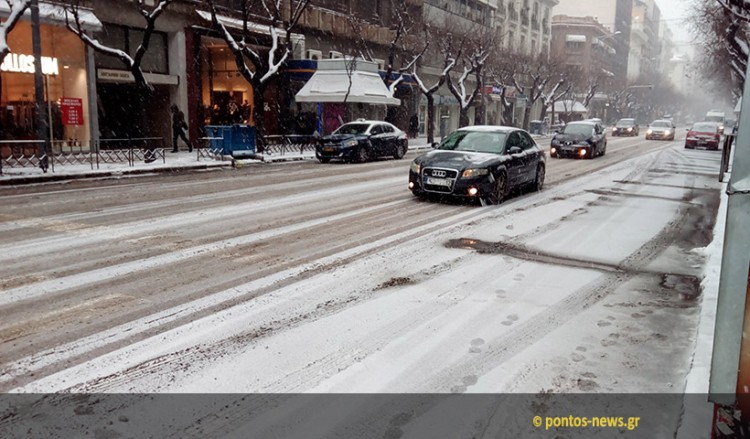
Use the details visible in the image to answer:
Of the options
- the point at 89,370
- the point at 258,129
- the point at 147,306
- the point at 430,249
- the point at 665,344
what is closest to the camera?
the point at 89,370

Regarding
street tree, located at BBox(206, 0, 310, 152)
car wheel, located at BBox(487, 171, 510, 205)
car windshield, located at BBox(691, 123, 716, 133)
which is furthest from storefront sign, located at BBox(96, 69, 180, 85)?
car windshield, located at BBox(691, 123, 716, 133)

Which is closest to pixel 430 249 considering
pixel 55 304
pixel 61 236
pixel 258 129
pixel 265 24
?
pixel 55 304

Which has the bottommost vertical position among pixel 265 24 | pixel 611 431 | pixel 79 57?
pixel 611 431

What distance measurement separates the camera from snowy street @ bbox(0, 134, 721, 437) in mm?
4238

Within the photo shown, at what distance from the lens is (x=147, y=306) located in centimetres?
554

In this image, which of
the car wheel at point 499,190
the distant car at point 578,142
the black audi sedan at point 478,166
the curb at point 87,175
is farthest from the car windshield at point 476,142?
the distant car at point 578,142

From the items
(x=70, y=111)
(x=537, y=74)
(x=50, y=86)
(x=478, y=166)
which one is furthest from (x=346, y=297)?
(x=537, y=74)

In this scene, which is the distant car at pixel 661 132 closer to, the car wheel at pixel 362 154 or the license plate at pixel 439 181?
the car wheel at pixel 362 154

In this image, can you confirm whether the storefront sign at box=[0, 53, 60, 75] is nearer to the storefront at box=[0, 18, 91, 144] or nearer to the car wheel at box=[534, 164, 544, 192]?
the storefront at box=[0, 18, 91, 144]

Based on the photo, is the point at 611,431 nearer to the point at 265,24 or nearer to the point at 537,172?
the point at 537,172

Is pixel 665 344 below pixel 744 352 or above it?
below

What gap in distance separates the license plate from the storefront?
14355 millimetres

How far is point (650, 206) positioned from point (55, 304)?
1123 cm

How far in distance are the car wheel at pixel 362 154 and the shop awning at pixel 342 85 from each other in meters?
7.06
